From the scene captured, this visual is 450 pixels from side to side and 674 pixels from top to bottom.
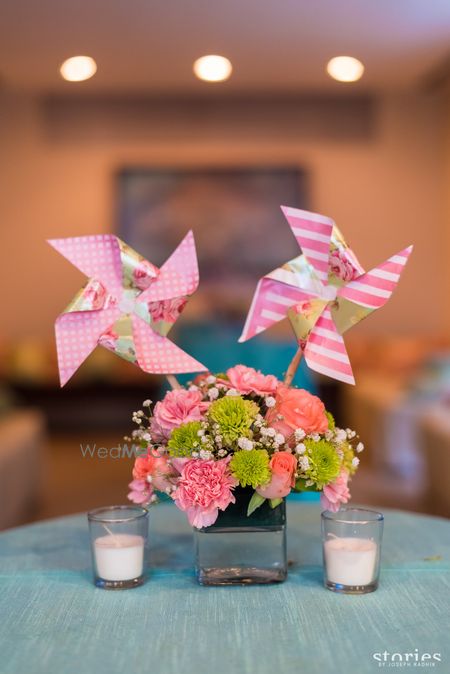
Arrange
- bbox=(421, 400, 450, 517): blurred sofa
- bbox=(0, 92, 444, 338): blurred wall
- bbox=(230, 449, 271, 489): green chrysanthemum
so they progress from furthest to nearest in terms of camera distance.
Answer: bbox=(0, 92, 444, 338): blurred wall → bbox=(421, 400, 450, 517): blurred sofa → bbox=(230, 449, 271, 489): green chrysanthemum

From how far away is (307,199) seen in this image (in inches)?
300

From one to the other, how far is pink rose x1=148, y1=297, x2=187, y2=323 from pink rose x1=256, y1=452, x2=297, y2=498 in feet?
1.05

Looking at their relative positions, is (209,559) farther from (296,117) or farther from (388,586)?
(296,117)

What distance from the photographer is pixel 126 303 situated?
4.68 feet

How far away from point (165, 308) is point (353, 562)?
0.50 meters

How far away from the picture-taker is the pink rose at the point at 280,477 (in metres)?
1.24

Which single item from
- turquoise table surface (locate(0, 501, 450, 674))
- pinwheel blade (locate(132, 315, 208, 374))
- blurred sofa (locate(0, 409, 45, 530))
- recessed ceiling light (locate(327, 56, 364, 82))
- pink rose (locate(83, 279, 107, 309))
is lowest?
blurred sofa (locate(0, 409, 45, 530))

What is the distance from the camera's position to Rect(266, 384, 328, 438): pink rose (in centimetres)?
128

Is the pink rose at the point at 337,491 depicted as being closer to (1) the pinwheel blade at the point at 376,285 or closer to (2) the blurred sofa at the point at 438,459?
(1) the pinwheel blade at the point at 376,285

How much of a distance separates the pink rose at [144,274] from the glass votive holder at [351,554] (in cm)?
47

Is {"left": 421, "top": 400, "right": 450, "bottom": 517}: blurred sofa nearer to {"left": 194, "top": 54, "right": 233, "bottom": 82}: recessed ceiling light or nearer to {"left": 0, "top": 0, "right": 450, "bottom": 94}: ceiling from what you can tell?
{"left": 0, "top": 0, "right": 450, "bottom": 94}: ceiling

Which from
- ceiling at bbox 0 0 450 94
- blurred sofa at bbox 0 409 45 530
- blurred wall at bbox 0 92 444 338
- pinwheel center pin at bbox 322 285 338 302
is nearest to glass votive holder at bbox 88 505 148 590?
pinwheel center pin at bbox 322 285 338 302

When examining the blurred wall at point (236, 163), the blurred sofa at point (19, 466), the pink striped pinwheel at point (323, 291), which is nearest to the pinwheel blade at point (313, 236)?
the pink striped pinwheel at point (323, 291)

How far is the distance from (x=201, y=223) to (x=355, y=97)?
68.6 inches
